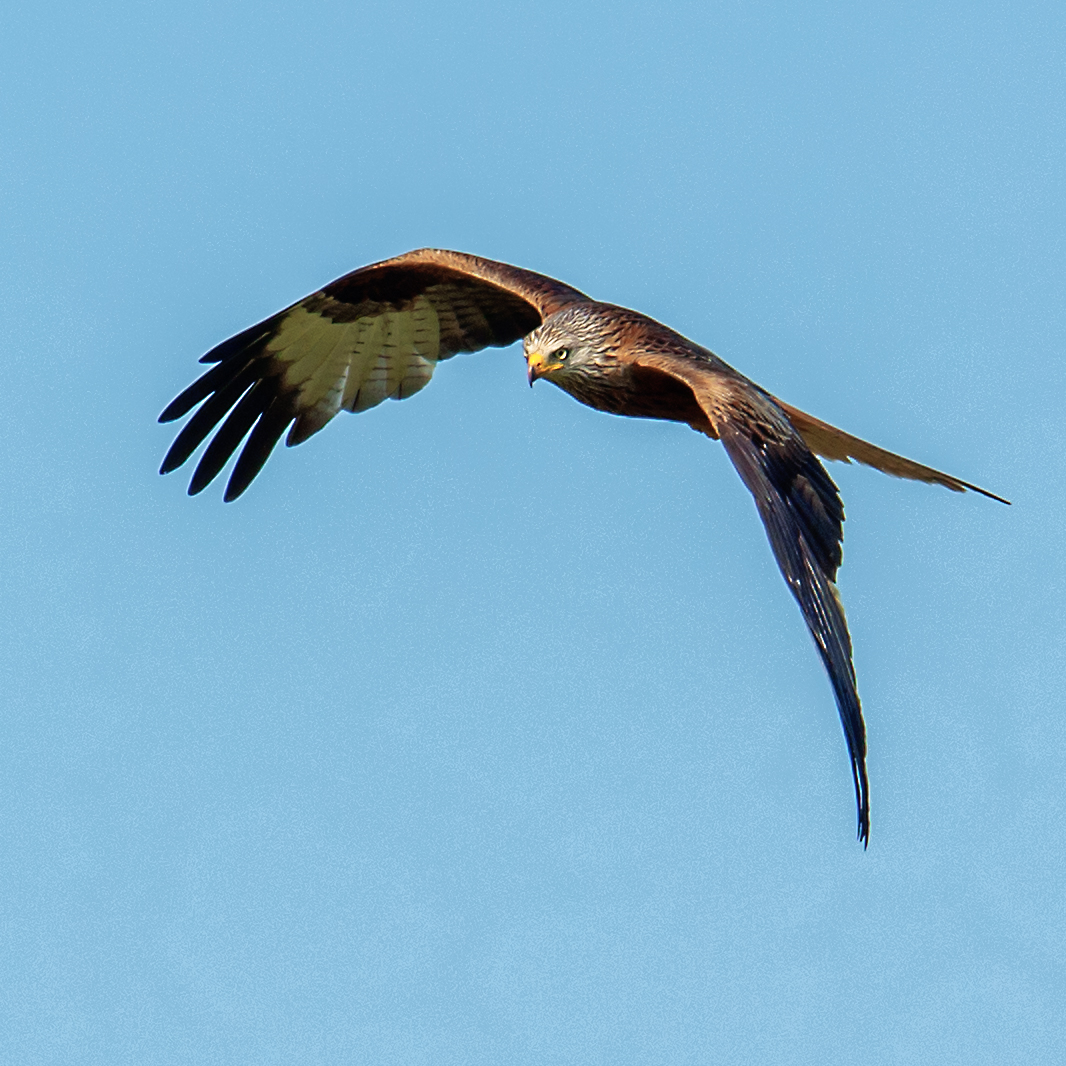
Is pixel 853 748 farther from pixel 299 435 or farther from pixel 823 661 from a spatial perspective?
pixel 299 435

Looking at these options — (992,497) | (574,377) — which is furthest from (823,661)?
(574,377)

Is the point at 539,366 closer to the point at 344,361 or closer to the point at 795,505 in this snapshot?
the point at 344,361

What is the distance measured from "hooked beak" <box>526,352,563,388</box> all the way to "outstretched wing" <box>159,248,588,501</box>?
Answer: 123cm

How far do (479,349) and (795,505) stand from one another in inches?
144

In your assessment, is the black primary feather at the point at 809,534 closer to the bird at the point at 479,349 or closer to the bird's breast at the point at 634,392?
the bird at the point at 479,349

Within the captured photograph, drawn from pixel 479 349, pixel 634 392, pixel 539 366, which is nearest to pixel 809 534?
pixel 634 392

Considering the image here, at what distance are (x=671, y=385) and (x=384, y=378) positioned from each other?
2.45 m

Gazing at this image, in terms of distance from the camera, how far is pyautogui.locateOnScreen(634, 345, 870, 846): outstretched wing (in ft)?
22.7

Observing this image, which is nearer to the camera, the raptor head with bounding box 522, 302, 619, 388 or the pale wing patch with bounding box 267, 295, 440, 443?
the raptor head with bounding box 522, 302, 619, 388

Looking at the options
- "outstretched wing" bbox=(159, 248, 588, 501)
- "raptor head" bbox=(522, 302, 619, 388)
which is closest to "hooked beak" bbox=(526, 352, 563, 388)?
"raptor head" bbox=(522, 302, 619, 388)

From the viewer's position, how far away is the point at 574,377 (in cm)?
976

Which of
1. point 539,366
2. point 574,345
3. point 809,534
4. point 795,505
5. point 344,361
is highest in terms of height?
point 574,345

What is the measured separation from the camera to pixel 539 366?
9727 mm

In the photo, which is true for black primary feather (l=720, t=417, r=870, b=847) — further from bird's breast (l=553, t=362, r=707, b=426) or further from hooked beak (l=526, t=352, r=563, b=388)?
hooked beak (l=526, t=352, r=563, b=388)
